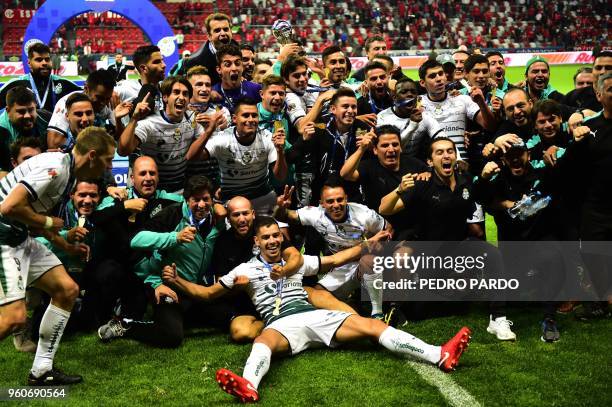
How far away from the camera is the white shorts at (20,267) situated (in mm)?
5109

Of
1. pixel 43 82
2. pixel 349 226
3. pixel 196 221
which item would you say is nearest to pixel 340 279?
pixel 349 226

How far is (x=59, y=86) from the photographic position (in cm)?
856

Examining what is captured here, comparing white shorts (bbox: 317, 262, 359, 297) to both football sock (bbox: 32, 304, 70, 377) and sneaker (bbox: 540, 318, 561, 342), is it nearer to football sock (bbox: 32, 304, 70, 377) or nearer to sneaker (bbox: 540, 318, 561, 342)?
sneaker (bbox: 540, 318, 561, 342)

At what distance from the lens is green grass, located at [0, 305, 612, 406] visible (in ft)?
17.1

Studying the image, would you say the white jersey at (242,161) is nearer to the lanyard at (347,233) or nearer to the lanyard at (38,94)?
the lanyard at (347,233)

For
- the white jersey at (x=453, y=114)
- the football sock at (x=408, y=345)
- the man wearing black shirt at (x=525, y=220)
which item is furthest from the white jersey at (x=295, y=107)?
the football sock at (x=408, y=345)

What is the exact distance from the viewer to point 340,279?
6926 millimetres

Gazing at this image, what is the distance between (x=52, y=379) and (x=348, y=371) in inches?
88.4

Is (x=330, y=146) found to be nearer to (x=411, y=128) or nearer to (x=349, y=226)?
(x=411, y=128)

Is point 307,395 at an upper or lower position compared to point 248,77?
lower

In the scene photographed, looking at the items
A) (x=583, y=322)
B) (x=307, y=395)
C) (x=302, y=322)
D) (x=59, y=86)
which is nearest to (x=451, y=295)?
(x=583, y=322)

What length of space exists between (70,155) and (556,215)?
433 centimetres

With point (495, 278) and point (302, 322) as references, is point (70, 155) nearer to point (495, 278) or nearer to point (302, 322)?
point (302, 322)

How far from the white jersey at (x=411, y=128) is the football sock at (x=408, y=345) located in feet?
8.13
